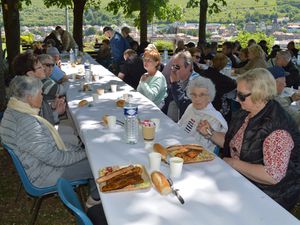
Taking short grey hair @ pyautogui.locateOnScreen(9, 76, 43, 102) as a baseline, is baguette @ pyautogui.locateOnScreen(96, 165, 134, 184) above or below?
below

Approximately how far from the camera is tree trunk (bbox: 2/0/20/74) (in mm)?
9375

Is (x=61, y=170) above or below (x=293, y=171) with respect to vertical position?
below

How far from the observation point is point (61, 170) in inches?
127

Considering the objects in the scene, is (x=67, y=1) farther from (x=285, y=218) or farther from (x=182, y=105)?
(x=285, y=218)

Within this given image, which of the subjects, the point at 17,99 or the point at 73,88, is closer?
the point at 17,99

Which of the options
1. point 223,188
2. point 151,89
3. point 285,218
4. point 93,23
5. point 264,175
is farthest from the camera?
point 93,23

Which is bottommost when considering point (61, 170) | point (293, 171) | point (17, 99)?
point (61, 170)

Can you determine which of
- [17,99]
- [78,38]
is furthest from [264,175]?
[78,38]

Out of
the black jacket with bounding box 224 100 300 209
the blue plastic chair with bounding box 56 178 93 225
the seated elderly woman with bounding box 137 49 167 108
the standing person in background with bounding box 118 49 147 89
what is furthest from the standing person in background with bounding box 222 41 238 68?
the blue plastic chair with bounding box 56 178 93 225

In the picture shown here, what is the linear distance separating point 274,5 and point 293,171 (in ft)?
148

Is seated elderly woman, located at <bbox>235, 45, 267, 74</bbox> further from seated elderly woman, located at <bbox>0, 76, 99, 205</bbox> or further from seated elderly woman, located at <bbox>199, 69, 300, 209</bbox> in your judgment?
seated elderly woman, located at <bbox>0, 76, 99, 205</bbox>

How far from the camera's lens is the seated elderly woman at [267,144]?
96.8 inches

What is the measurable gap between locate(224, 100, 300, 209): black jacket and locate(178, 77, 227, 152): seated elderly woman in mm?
637

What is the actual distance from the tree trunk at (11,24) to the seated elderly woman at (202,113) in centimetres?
737
